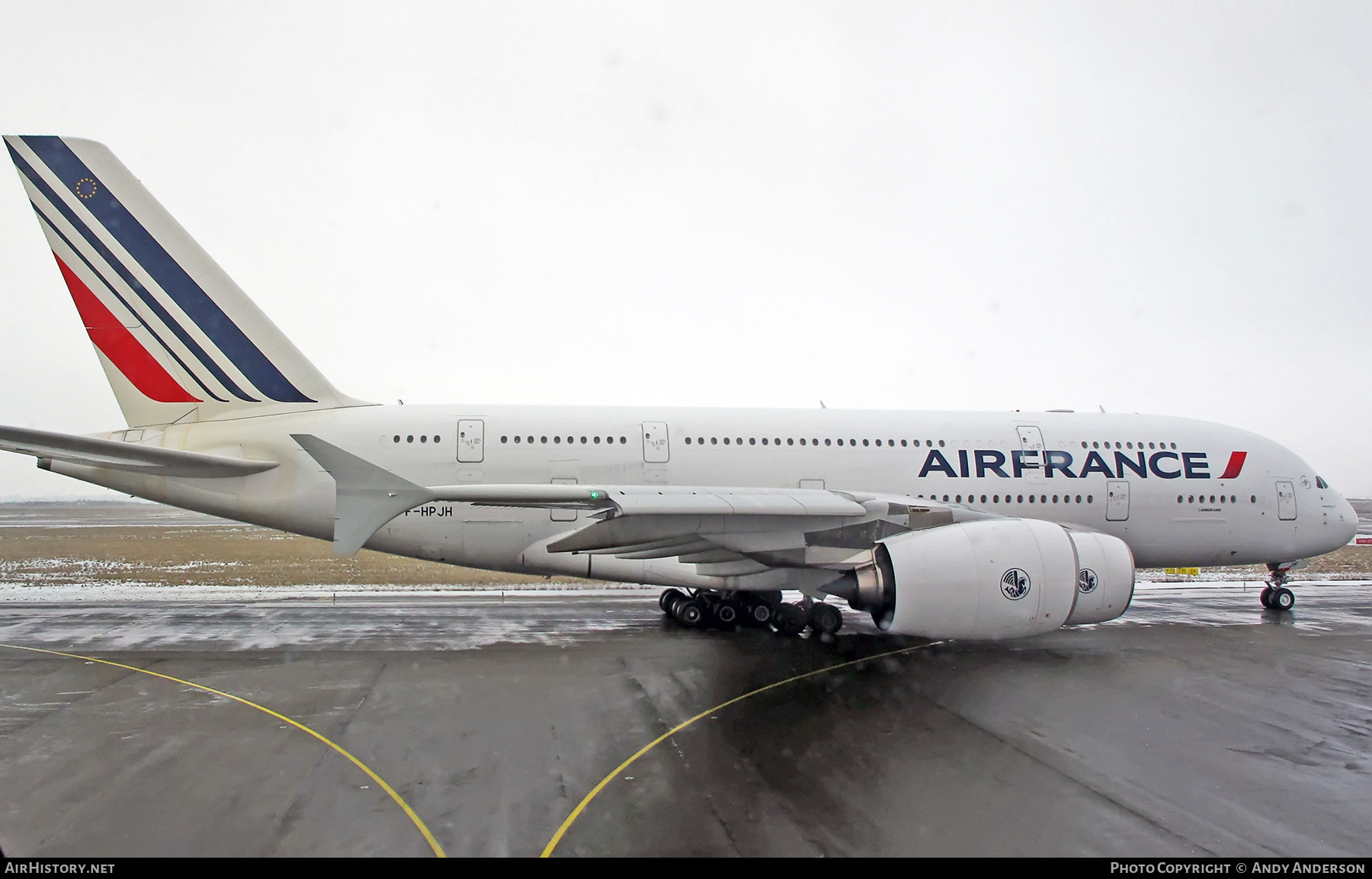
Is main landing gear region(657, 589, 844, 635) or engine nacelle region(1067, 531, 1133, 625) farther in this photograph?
main landing gear region(657, 589, 844, 635)

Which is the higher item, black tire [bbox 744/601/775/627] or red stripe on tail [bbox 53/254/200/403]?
red stripe on tail [bbox 53/254/200/403]

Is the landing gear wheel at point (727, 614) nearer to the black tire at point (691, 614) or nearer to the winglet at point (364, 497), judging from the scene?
the black tire at point (691, 614)

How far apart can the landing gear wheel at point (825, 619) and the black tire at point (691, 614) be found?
2.14 meters

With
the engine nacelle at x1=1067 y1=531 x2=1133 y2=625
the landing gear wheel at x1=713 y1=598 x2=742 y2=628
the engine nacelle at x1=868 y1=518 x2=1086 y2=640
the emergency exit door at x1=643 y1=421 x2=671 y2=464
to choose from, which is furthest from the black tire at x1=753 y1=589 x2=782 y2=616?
the engine nacelle at x1=1067 y1=531 x2=1133 y2=625

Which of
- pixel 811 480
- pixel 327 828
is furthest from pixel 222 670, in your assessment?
pixel 811 480

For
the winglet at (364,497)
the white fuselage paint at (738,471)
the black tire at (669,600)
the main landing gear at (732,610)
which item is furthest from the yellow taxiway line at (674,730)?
the black tire at (669,600)

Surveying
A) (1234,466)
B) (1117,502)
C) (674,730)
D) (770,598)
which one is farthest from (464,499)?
(1234,466)

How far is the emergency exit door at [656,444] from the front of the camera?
13.3m

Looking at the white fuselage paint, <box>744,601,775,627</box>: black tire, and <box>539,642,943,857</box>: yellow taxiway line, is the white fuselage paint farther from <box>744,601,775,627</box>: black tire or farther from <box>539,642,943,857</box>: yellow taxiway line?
<box>539,642,943,857</box>: yellow taxiway line

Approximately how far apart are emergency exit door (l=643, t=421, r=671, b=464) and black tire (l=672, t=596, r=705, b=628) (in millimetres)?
2698

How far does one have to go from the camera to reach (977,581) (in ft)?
30.7

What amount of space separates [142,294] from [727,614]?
38.0 feet

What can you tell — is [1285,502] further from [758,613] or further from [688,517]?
[688,517]

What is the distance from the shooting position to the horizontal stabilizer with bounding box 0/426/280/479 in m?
8.78
